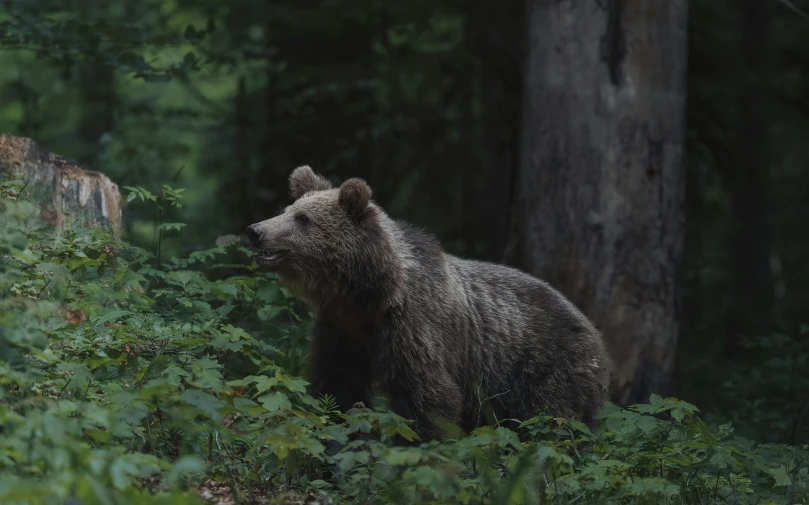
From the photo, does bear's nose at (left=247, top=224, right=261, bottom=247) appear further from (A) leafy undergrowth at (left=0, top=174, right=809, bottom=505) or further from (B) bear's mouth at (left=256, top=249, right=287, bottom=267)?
(A) leafy undergrowth at (left=0, top=174, right=809, bottom=505)

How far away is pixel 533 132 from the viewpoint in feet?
24.6

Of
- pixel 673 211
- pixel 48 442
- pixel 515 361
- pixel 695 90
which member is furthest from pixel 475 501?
pixel 695 90

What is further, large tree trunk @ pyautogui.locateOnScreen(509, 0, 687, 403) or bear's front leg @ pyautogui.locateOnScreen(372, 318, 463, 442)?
large tree trunk @ pyautogui.locateOnScreen(509, 0, 687, 403)

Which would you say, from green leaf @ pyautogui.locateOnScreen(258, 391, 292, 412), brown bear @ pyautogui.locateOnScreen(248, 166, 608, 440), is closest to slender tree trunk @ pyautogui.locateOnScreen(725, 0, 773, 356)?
brown bear @ pyautogui.locateOnScreen(248, 166, 608, 440)

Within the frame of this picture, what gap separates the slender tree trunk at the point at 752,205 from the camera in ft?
36.5

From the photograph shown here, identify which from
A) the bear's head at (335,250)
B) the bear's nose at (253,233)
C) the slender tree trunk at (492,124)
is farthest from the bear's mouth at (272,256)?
the slender tree trunk at (492,124)

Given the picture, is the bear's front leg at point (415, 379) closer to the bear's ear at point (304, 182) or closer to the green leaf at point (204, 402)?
the bear's ear at point (304, 182)

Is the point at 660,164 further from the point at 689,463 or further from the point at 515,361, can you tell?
the point at 689,463

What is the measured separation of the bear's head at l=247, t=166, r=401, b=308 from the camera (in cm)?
564

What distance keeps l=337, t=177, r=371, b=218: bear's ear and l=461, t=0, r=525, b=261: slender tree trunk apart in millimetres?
3745

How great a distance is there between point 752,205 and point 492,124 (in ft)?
12.2

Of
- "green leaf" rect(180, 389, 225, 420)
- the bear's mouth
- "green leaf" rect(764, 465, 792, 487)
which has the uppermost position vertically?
the bear's mouth

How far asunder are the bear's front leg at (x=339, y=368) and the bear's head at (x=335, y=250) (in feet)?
0.86

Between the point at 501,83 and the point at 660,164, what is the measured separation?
3061 millimetres
